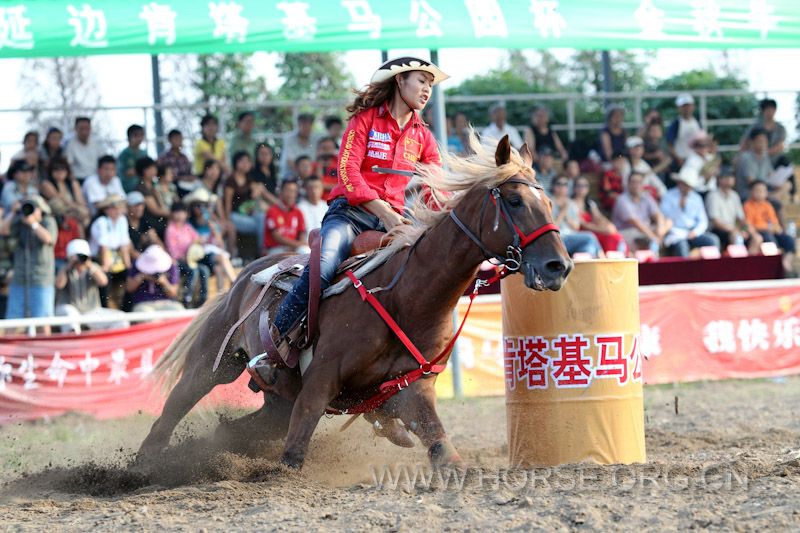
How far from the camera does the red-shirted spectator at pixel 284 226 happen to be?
1236cm

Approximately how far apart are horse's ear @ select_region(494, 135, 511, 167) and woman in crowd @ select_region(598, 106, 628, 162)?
1029cm

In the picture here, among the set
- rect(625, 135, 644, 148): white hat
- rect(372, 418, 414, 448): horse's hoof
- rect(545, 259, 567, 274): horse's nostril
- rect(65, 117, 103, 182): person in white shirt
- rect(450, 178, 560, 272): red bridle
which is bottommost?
rect(372, 418, 414, 448): horse's hoof

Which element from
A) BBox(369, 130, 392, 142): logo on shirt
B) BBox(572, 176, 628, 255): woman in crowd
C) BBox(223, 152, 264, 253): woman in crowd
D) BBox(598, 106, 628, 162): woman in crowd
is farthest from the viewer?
BBox(598, 106, 628, 162): woman in crowd

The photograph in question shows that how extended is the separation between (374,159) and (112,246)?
6010 mm

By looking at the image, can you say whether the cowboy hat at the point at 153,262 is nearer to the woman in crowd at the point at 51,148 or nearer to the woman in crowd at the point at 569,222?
the woman in crowd at the point at 51,148

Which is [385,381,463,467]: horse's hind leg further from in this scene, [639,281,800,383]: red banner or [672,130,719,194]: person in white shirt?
[672,130,719,194]: person in white shirt

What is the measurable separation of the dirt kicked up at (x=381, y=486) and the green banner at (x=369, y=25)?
12.9ft

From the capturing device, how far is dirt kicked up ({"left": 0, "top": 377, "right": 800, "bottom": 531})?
434 centimetres

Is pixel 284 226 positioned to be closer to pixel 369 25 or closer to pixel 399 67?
pixel 369 25

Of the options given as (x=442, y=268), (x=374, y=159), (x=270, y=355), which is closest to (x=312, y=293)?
(x=270, y=355)

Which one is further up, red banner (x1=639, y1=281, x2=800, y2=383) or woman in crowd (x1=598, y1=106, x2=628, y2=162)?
woman in crowd (x1=598, y1=106, x2=628, y2=162)

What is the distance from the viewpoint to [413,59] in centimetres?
627

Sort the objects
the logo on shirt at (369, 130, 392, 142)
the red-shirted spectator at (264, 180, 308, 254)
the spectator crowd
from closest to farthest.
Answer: the logo on shirt at (369, 130, 392, 142) → the spectator crowd → the red-shirted spectator at (264, 180, 308, 254)

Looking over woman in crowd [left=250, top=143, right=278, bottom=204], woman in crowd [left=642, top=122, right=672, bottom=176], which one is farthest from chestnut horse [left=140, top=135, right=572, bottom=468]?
woman in crowd [left=642, top=122, right=672, bottom=176]
